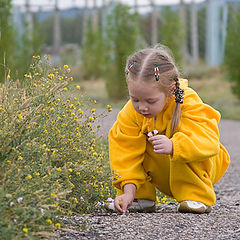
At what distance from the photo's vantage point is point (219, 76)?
18.0 metres

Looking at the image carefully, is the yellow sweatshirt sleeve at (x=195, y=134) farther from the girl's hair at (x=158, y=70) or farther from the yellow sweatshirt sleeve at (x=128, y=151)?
Result: the yellow sweatshirt sleeve at (x=128, y=151)

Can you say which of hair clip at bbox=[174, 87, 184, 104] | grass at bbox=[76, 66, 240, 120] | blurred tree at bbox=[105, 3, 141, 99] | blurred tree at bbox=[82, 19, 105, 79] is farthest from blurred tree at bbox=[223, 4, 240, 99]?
hair clip at bbox=[174, 87, 184, 104]

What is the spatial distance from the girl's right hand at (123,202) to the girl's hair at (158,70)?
449 millimetres

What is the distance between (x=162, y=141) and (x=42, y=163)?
726 mm

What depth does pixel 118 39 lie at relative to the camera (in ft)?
43.2

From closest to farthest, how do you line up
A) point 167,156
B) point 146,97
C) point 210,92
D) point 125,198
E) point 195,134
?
point 146,97
point 195,134
point 125,198
point 167,156
point 210,92

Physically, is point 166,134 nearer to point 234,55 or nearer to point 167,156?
point 167,156

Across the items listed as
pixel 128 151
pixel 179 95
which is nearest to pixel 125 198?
pixel 128 151

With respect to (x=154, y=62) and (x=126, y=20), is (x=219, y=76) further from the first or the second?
→ (x=154, y=62)

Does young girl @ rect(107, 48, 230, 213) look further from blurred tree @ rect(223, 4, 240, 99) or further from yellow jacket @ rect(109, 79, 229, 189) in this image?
blurred tree @ rect(223, 4, 240, 99)

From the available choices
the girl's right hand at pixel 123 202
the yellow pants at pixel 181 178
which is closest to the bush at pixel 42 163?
the girl's right hand at pixel 123 202

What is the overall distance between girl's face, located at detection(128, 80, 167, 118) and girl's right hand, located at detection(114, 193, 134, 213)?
0.52 meters

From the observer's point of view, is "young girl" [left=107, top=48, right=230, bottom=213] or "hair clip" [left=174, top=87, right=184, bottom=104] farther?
"hair clip" [left=174, top=87, right=184, bottom=104]

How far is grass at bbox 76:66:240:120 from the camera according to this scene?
38.5 ft
